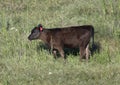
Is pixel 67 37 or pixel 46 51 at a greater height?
pixel 67 37

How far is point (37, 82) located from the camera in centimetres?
1119

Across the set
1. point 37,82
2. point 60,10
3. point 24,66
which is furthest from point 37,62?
point 60,10

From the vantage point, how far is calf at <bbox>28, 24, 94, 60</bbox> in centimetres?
1304

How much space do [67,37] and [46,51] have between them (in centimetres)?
62

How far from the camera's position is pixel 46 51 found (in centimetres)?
1330

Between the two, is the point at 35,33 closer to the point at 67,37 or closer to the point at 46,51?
the point at 46,51

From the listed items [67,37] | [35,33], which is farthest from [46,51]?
[67,37]

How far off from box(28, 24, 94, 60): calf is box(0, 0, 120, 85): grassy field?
0.85ft

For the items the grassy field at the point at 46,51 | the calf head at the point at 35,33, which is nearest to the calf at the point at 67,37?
the calf head at the point at 35,33

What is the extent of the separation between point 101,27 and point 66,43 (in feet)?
5.26

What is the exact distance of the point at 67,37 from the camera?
13.1 metres

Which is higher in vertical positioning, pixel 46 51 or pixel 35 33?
pixel 35 33

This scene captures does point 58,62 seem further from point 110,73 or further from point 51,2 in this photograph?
point 51,2

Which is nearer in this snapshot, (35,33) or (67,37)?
(67,37)
